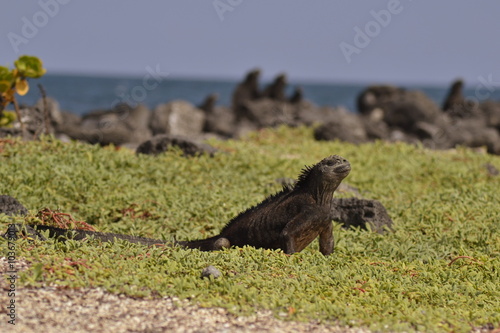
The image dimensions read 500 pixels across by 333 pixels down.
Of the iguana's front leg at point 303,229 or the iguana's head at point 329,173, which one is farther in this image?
the iguana's head at point 329,173

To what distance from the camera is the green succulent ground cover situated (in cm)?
532

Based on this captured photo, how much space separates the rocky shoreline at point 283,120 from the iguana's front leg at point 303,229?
10.9 metres

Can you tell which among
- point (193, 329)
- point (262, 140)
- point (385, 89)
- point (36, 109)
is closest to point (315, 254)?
point (193, 329)

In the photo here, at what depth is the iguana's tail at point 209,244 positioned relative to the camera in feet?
22.6

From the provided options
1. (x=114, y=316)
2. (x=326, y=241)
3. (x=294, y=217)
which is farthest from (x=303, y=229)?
(x=114, y=316)

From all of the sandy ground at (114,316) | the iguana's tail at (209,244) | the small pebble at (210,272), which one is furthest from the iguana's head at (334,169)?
the sandy ground at (114,316)

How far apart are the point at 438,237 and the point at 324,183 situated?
2.30 meters

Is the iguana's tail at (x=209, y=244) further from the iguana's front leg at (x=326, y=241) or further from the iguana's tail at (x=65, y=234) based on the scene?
the iguana's front leg at (x=326, y=241)

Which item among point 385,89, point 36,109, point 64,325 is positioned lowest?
point 64,325

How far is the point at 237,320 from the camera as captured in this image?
4855 mm

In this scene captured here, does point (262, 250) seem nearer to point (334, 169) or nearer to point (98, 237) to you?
point (334, 169)

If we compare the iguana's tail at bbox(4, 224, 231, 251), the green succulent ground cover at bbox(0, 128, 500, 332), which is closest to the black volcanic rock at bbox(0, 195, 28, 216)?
the green succulent ground cover at bbox(0, 128, 500, 332)

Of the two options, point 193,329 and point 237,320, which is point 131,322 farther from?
point 237,320

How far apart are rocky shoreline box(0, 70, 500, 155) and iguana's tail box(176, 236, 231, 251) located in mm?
11141
